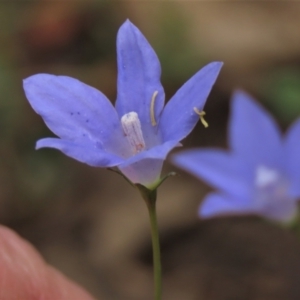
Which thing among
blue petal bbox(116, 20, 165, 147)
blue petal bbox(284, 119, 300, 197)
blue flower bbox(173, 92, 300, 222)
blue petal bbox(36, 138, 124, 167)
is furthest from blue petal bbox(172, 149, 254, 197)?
blue petal bbox(36, 138, 124, 167)

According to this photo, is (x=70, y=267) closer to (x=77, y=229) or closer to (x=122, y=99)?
(x=77, y=229)

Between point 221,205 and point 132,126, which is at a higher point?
point 132,126

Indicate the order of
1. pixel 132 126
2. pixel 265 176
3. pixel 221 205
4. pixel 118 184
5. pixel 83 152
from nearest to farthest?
1. pixel 83 152
2. pixel 132 126
3. pixel 221 205
4. pixel 265 176
5. pixel 118 184

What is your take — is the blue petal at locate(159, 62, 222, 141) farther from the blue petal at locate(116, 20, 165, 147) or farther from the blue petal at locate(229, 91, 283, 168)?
the blue petal at locate(229, 91, 283, 168)

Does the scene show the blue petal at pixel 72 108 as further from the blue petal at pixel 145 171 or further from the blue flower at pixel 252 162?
the blue flower at pixel 252 162

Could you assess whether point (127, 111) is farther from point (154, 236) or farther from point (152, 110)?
→ point (154, 236)

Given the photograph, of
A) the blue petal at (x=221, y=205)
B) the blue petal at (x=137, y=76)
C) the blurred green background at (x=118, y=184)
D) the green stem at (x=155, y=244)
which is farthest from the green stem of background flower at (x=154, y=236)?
the blurred green background at (x=118, y=184)

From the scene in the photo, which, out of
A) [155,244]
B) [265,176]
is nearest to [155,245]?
[155,244]

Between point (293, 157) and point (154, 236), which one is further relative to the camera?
point (293, 157)
